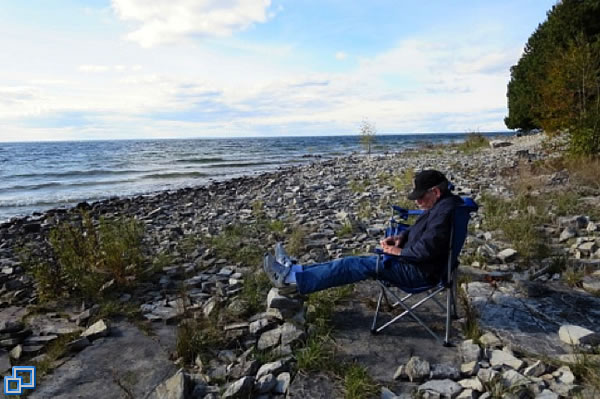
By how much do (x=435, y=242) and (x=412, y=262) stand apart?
29cm

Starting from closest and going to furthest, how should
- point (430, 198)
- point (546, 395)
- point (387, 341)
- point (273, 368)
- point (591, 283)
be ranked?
point (546, 395) → point (273, 368) → point (387, 341) → point (430, 198) → point (591, 283)

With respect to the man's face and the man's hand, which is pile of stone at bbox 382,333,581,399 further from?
the man's face

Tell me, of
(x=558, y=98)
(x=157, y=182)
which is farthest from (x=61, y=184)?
(x=558, y=98)

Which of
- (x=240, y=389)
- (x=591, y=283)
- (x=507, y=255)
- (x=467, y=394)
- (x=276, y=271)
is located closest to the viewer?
(x=467, y=394)

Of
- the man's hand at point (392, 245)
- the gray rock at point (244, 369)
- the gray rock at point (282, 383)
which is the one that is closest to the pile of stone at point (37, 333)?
the gray rock at point (244, 369)

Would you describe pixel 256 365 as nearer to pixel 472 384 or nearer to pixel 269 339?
pixel 269 339

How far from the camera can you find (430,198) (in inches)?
164

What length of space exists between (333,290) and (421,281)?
3.82 ft

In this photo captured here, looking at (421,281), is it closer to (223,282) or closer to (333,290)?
(333,290)

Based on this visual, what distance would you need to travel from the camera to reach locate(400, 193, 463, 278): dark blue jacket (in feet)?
12.5

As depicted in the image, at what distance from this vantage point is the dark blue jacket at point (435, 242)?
12.5 feet

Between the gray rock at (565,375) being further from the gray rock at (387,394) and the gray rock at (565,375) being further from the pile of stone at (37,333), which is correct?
the pile of stone at (37,333)

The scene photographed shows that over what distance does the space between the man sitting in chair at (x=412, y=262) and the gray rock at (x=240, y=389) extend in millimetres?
1097

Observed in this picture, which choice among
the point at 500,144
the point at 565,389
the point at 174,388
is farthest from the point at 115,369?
the point at 500,144
